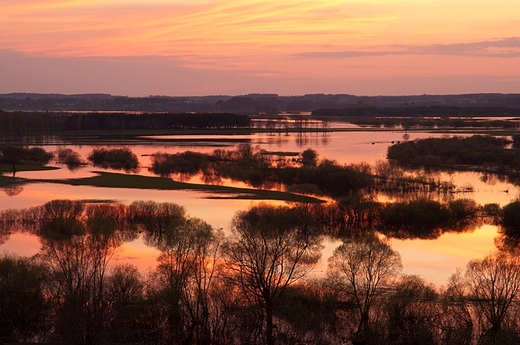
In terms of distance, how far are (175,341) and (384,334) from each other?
391 cm

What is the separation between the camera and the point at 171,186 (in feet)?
110

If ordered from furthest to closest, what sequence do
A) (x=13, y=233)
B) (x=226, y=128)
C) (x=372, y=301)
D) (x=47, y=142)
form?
(x=226, y=128) → (x=47, y=142) → (x=13, y=233) → (x=372, y=301)

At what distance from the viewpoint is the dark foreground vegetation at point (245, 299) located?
13.5 metres

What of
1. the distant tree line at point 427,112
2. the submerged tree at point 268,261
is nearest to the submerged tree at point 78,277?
the submerged tree at point 268,261

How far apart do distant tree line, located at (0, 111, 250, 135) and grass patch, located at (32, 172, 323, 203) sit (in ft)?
129

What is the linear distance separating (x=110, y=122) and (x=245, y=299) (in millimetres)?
67797

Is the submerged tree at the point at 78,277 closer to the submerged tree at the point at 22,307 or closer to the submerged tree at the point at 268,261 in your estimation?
the submerged tree at the point at 22,307

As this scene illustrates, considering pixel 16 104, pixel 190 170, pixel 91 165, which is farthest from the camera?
pixel 16 104

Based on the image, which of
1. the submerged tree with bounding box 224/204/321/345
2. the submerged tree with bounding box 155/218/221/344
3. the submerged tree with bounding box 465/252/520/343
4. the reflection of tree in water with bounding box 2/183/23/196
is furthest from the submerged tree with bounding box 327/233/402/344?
the reflection of tree in water with bounding box 2/183/23/196

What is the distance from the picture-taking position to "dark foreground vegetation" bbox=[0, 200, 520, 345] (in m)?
13.5

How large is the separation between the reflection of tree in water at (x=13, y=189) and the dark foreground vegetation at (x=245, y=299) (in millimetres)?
14706

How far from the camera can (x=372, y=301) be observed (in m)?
14.4

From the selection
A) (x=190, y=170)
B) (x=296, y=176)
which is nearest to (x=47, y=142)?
(x=190, y=170)

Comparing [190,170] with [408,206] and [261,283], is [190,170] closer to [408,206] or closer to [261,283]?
[408,206]
